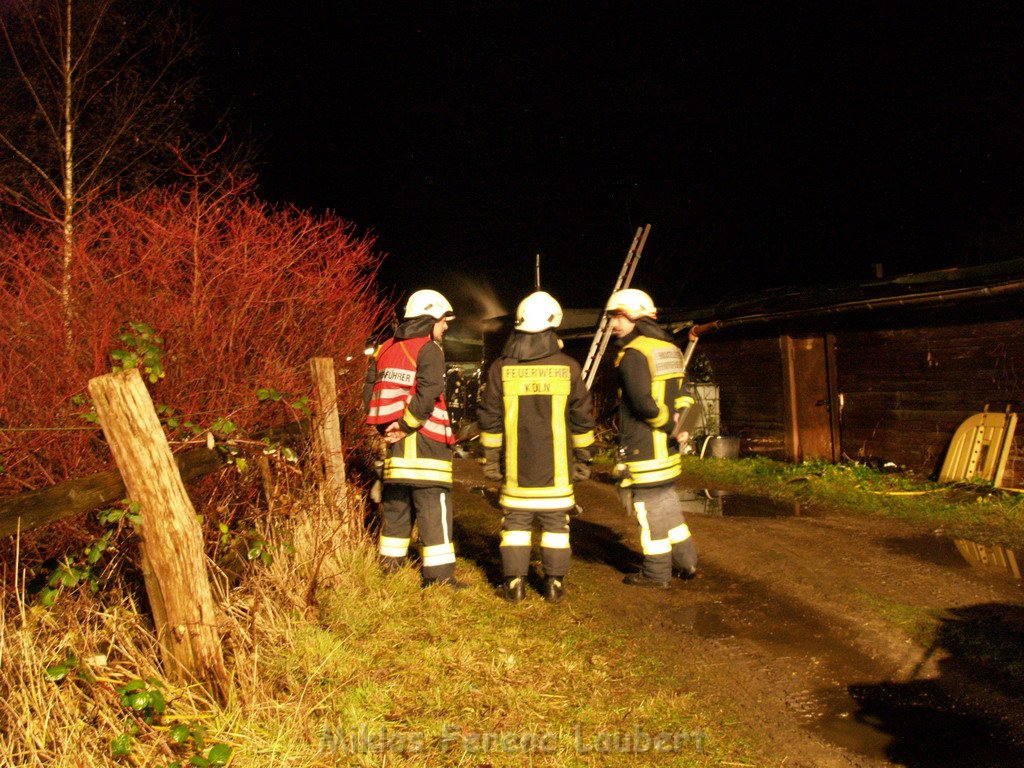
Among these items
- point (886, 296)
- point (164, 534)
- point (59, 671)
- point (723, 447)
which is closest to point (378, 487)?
point (164, 534)

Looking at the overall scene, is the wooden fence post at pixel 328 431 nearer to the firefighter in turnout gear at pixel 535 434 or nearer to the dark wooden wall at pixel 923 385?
the firefighter in turnout gear at pixel 535 434

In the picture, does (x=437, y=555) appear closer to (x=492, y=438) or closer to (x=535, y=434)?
(x=492, y=438)

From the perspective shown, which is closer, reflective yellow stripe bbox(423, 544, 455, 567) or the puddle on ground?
reflective yellow stripe bbox(423, 544, 455, 567)

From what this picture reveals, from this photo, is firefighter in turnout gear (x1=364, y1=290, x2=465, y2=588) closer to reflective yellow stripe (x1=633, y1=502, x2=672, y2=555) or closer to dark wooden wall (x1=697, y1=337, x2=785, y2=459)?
reflective yellow stripe (x1=633, y1=502, x2=672, y2=555)

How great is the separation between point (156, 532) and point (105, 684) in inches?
27.3

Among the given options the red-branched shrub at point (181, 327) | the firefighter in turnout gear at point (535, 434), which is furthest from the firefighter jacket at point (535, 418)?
the red-branched shrub at point (181, 327)

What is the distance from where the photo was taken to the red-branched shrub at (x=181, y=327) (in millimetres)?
4402

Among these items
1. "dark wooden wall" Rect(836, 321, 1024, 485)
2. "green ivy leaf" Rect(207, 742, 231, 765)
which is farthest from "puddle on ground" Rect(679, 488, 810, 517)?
"green ivy leaf" Rect(207, 742, 231, 765)

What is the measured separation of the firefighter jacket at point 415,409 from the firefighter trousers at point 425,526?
112 millimetres

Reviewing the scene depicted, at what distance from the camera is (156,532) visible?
3195 millimetres

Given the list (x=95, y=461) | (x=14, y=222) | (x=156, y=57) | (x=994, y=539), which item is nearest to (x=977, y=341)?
(x=994, y=539)

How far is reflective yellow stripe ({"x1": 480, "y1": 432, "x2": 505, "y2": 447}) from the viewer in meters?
5.32

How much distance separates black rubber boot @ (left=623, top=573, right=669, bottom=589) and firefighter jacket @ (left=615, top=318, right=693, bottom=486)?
668 millimetres

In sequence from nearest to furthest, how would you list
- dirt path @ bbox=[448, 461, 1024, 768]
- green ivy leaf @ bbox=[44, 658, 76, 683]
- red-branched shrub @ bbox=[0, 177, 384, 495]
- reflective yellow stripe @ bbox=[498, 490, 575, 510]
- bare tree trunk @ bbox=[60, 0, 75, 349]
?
green ivy leaf @ bbox=[44, 658, 76, 683], dirt path @ bbox=[448, 461, 1024, 768], red-branched shrub @ bbox=[0, 177, 384, 495], reflective yellow stripe @ bbox=[498, 490, 575, 510], bare tree trunk @ bbox=[60, 0, 75, 349]
